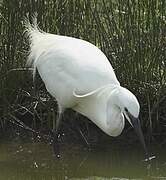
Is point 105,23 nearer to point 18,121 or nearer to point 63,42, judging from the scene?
point 63,42

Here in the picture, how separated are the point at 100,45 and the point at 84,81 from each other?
983 mm

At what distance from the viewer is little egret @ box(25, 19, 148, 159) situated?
4046mm

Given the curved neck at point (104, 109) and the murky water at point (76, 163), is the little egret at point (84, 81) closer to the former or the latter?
the curved neck at point (104, 109)

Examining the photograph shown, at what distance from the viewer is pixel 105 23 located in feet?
16.6

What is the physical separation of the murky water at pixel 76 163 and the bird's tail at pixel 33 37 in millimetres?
A: 760

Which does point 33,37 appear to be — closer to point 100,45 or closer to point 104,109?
point 100,45

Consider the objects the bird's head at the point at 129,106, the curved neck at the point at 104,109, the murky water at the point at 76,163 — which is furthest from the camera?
the murky water at the point at 76,163

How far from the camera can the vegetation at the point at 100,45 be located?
16.2ft

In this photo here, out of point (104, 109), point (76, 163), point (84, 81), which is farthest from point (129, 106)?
point (76, 163)

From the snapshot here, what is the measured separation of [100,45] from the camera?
5.17 m

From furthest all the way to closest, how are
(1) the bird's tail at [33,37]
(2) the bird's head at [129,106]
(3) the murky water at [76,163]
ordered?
(1) the bird's tail at [33,37] → (3) the murky water at [76,163] → (2) the bird's head at [129,106]

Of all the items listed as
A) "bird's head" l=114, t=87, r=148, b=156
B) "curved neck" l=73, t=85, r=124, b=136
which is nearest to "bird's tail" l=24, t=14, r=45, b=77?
"curved neck" l=73, t=85, r=124, b=136

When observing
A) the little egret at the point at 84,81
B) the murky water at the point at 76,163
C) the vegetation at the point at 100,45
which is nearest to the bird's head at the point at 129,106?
the little egret at the point at 84,81

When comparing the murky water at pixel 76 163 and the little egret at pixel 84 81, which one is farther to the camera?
the murky water at pixel 76 163
